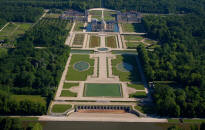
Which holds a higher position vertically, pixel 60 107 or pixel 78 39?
pixel 78 39

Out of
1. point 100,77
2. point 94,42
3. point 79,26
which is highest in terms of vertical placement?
point 79,26

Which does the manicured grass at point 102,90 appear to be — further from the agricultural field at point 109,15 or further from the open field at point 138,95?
the agricultural field at point 109,15

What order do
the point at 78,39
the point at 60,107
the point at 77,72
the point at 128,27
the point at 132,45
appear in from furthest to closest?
the point at 128,27 → the point at 78,39 → the point at 132,45 → the point at 77,72 → the point at 60,107

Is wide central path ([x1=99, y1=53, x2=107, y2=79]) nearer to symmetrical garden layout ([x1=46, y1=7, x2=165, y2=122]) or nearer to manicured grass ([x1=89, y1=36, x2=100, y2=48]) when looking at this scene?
symmetrical garden layout ([x1=46, y1=7, x2=165, y2=122])

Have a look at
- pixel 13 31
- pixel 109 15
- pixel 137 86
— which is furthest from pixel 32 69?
pixel 109 15

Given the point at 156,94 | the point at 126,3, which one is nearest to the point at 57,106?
the point at 156,94

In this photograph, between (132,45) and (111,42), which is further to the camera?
(111,42)

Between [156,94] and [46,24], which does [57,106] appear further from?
[46,24]

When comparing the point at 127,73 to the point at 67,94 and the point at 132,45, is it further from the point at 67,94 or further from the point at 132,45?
the point at 132,45
